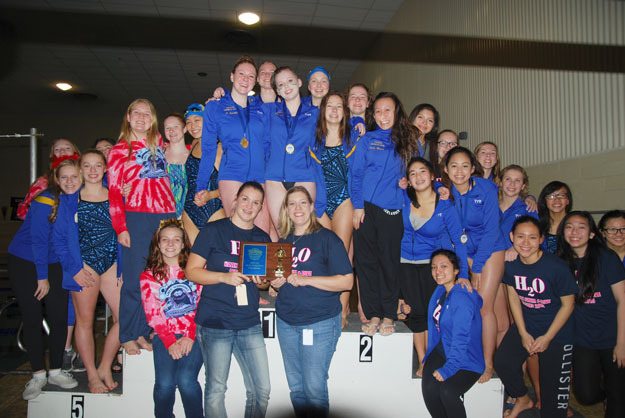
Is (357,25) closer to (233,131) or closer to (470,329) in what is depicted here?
(233,131)

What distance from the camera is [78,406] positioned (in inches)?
133

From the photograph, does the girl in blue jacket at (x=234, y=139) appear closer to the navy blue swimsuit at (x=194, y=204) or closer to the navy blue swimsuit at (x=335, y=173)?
the navy blue swimsuit at (x=194, y=204)

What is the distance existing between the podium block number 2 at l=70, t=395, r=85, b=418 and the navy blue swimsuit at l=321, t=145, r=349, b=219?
2559 millimetres

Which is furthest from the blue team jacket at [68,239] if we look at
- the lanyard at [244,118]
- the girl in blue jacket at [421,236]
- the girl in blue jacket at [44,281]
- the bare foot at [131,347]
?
the girl in blue jacket at [421,236]

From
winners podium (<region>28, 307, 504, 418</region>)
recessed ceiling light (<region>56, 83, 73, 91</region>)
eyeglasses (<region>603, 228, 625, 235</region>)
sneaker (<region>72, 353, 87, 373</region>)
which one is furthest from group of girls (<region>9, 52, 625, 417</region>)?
recessed ceiling light (<region>56, 83, 73, 91</region>)

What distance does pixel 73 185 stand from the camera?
3578 millimetres

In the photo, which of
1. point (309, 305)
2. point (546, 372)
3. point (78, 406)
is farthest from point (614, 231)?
point (78, 406)

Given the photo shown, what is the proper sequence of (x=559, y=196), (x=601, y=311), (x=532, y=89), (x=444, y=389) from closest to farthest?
(x=444, y=389)
(x=601, y=311)
(x=559, y=196)
(x=532, y=89)

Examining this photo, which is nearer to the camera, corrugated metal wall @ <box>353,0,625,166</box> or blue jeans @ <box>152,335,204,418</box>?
blue jeans @ <box>152,335,204,418</box>

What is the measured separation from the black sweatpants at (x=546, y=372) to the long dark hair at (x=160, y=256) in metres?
2.69

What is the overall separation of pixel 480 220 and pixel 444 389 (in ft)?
4.62

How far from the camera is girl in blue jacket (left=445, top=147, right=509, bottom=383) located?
3578 mm

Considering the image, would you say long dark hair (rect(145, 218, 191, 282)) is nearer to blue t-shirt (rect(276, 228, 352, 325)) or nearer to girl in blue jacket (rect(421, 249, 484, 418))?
blue t-shirt (rect(276, 228, 352, 325))

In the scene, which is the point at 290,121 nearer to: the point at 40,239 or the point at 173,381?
the point at 173,381
